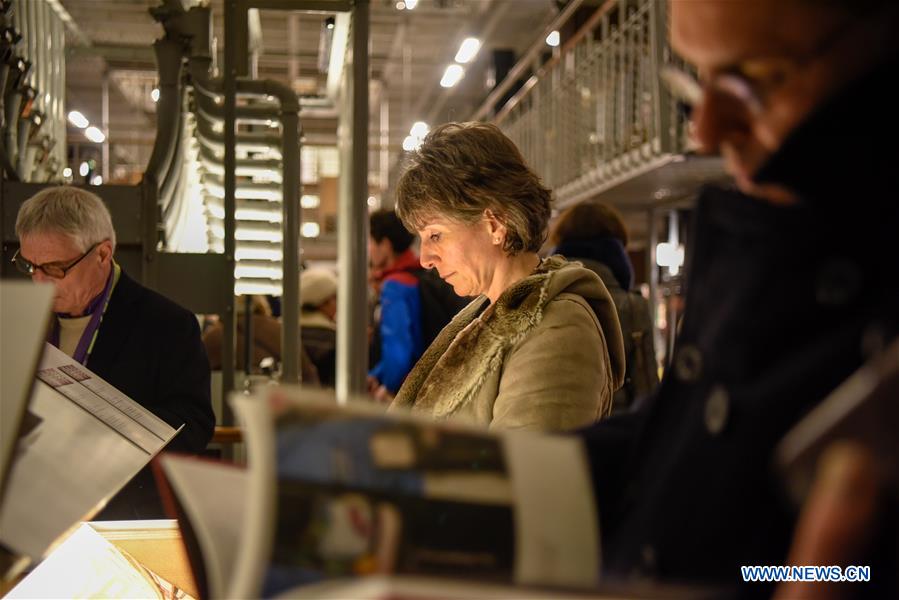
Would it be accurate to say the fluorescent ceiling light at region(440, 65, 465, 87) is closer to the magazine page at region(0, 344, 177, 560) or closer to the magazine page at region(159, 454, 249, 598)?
the magazine page at region(0, 344, 177, 560)

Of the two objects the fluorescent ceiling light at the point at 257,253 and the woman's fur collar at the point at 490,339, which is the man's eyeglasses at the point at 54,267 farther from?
the fluorescent ceiling light at the point at 257,253

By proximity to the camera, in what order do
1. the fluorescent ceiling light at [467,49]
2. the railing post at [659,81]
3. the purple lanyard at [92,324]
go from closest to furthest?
the purple lanyard at [92,324], the railing post at [659,81], the fluorescent ceiling light at [467,49]

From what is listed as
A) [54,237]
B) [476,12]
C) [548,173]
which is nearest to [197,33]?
[54,237]

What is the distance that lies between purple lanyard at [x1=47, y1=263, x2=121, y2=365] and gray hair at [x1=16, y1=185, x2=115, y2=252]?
127 mm

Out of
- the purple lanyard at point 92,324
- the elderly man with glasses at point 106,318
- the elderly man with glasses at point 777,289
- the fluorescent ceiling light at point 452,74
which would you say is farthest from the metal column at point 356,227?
the fluorescent ceiling light at point 452,74

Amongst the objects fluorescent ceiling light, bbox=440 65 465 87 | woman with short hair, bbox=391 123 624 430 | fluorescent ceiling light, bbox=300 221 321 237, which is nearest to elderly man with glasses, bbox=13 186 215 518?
woman with short hair, bbox=391 123 624 430

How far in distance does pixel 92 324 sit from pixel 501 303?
55.0 inches

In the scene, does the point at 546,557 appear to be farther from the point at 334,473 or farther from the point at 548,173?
A: the point at 548,173

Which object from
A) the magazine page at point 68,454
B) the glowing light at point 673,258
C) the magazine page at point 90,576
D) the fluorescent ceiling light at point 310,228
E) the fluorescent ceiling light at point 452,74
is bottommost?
the magazine page at point 90,576

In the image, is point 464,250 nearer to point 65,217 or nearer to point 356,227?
point 65,217

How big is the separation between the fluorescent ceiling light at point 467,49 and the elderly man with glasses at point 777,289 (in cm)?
896

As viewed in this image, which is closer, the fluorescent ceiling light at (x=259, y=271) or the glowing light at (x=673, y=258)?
the fluorescent ceiling light at (x=259, y=271)

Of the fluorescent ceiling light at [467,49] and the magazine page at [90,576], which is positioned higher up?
the fluorescent ceiling light at [467,49]

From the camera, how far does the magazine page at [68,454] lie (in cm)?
90
